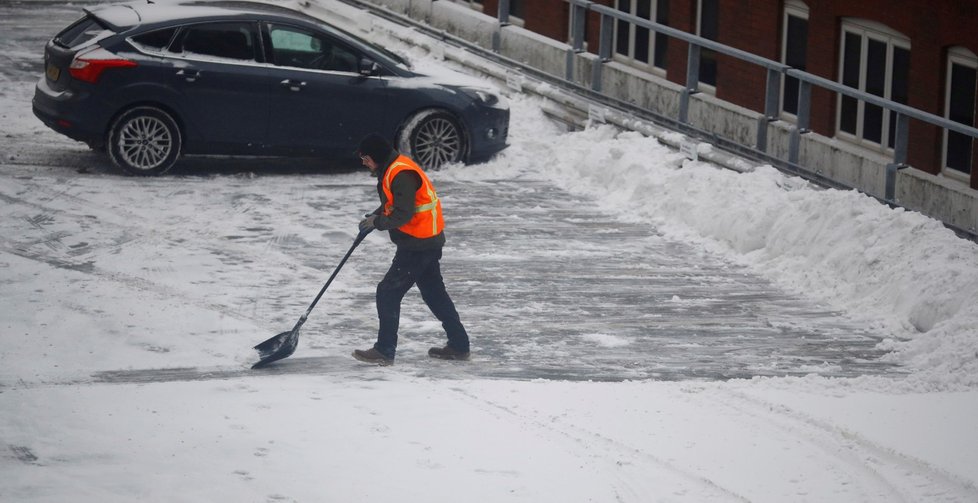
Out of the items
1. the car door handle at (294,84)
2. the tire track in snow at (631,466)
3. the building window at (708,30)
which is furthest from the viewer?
the building window at (708,30)

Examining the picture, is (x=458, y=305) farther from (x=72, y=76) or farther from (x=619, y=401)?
(x=72, y=76)

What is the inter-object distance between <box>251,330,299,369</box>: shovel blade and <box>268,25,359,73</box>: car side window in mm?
6125

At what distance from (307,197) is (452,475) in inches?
290

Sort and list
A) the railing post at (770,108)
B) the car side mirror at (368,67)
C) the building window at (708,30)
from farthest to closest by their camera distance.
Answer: the building window at (708,30) < the car side mirror at (368,67) < the railing post at (770,108)

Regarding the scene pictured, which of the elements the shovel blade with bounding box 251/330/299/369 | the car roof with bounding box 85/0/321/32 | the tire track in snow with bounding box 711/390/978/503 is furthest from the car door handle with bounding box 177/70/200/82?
the tire track in snow with bounding box 711/390/978/503

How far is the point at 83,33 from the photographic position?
53.7ft

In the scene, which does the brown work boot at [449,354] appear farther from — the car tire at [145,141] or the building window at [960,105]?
the building window at [960,105]

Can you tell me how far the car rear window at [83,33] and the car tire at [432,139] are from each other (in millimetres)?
3222

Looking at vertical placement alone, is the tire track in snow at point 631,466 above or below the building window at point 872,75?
below

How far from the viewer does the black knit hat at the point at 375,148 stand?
11.0m

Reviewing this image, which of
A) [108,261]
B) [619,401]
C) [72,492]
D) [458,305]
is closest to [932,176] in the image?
[458,305]

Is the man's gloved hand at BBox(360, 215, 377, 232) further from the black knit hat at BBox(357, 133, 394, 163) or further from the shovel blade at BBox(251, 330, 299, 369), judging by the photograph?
the shovel blade at BBox(251, 330, 299, 369)

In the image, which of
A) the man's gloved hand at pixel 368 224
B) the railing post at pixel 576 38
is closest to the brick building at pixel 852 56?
the railing post at pixel 576 38

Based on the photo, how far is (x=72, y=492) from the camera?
8.44m
